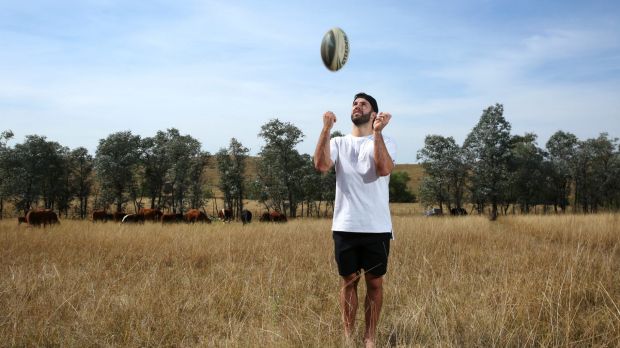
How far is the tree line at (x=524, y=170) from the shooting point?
47125mm

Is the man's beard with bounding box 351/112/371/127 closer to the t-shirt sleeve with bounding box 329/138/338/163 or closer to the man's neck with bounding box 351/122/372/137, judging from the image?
the man's neck with bounding box 351/122/372/137

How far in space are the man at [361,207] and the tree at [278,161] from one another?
42.3 m

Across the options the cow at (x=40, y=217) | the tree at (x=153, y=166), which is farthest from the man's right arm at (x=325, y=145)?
the tree at (x=153, y=166)

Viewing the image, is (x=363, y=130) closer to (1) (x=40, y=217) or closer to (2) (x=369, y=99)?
(2) (x=369, y=99)

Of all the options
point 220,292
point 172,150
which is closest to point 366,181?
point 220,292

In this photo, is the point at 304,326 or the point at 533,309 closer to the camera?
the point at 304,326

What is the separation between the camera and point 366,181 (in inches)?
139

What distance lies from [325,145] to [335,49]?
3.50ft

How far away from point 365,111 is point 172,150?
49480 mm

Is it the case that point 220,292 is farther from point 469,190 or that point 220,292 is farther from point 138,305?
point 469,190

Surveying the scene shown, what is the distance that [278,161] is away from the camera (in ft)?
152

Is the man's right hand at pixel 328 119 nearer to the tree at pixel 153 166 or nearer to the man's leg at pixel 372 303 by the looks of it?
the man's leg at pixel 372 303

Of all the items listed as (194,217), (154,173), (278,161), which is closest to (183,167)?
(154,173)

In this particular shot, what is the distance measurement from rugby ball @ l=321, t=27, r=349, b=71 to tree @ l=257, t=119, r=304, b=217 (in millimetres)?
41910
